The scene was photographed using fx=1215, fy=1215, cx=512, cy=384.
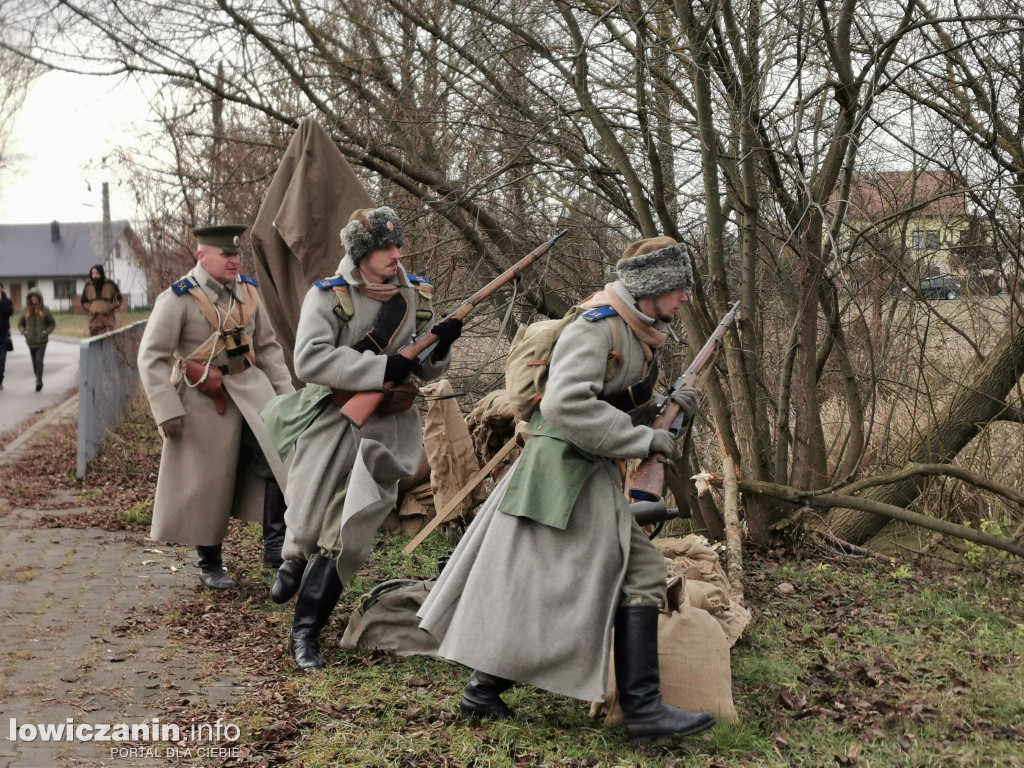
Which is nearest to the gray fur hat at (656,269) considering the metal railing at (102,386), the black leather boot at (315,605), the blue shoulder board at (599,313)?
the blue shoulder board at (599,313)

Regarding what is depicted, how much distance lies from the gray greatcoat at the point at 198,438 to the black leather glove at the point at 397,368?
172 centimetres

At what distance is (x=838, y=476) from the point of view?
8.00 m

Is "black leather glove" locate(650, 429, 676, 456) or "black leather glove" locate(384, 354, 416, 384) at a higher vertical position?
"black leather glove" locate(384, 354, 416, 384)

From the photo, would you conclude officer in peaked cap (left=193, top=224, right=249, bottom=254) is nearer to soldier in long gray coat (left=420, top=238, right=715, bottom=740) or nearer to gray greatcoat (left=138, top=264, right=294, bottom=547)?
gray greatcoat (left=138, top=264, right=294, bottom=547)

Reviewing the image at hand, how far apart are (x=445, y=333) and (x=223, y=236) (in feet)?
7.07

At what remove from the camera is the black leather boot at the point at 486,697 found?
479 centimetres

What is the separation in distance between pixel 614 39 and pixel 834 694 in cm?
442

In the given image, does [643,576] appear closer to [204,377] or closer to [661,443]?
[661,443]

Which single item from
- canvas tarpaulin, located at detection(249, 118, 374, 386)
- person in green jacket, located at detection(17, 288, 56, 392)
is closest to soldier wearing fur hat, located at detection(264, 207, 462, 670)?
canvas tarpaulin, located at detection(249, 118, 374, 386)

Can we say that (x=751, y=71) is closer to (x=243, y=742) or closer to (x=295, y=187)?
(x=295, y=187)

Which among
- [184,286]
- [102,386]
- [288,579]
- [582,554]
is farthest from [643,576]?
[102,386]

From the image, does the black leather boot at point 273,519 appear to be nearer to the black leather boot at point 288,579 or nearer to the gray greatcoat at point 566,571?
the black leather boot at point 288,579

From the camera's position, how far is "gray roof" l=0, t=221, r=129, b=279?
83.9 m

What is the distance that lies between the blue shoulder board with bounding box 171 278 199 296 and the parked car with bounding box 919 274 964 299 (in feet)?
14.4
